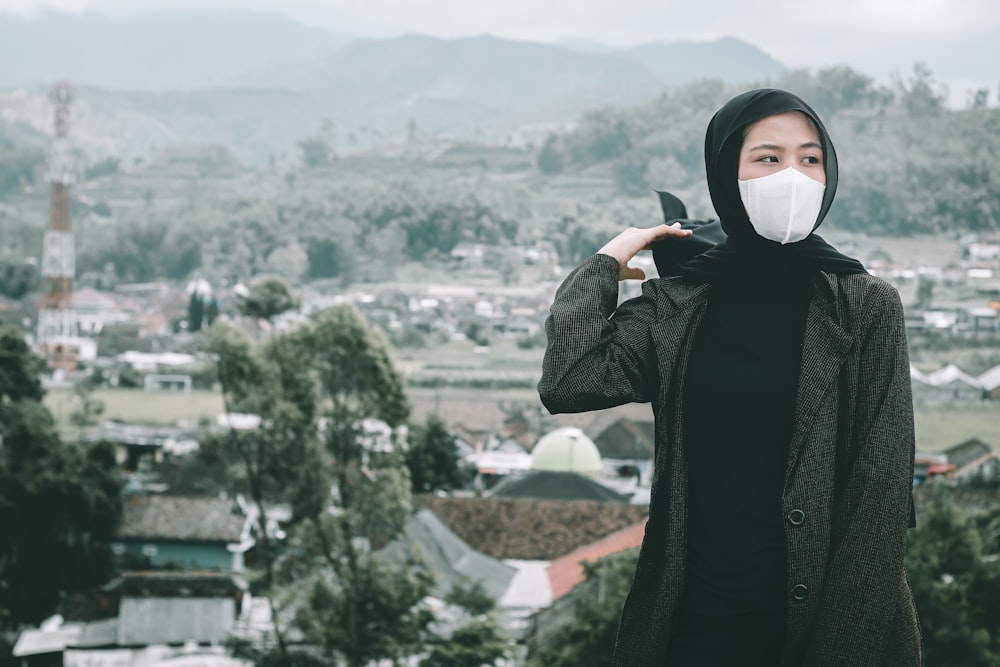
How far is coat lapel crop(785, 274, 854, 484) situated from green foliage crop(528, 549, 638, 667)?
Answer: 9.26 meters

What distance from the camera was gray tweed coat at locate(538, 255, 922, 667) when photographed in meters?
1.38

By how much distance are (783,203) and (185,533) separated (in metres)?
25.1

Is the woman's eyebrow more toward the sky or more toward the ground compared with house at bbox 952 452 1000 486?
more toward the sky

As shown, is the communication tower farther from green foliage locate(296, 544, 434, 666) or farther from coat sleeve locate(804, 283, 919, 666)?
coat sleeve locate(804, 283, 919, 666)

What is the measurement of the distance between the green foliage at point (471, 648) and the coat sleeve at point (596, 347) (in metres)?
13.0

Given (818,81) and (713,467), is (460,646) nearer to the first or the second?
(713,467)

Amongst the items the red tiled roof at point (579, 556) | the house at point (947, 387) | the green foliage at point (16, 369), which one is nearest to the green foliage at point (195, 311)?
the green foliage at point (16, 369)

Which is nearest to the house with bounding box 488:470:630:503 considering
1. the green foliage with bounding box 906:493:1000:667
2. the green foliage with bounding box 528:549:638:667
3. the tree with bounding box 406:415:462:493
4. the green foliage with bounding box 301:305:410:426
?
the tree with bounding box 406:415:462:493

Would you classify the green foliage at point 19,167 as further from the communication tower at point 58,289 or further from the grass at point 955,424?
the grass at point 955,424

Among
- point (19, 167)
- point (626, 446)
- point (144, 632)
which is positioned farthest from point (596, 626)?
point (19, 167)

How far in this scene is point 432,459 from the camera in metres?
28.8

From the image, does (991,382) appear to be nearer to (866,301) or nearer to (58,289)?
(58,289)

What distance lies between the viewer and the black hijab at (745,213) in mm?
1460

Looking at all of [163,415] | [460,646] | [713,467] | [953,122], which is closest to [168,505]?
[460,646]
